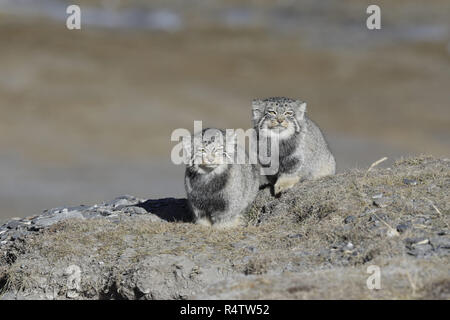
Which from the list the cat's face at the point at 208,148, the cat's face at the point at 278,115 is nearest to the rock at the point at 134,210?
the cat's face at the point at 208,148

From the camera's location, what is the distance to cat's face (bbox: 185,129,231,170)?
48.6 ft

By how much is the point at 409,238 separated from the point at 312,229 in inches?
81.5

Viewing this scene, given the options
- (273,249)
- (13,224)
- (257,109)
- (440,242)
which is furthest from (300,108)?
(13,224)

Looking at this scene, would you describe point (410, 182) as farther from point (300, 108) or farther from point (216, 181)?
point (216, 181)

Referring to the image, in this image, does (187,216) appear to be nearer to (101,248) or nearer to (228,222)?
(228,222)

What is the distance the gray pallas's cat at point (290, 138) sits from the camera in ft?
53.1

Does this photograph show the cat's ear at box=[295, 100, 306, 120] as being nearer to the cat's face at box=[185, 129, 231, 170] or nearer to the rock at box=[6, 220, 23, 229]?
the cat's face at box=[185, 129, 231, 170]

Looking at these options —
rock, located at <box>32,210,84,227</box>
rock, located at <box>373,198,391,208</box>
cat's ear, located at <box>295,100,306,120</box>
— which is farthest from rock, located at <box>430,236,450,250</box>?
rock, located at <box>32,210,84,227</box>

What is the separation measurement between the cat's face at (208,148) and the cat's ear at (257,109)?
61.2 inches

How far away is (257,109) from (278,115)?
0.53m

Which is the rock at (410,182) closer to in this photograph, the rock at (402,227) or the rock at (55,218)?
the rock at (402,227)

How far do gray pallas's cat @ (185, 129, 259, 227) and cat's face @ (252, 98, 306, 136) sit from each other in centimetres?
80
